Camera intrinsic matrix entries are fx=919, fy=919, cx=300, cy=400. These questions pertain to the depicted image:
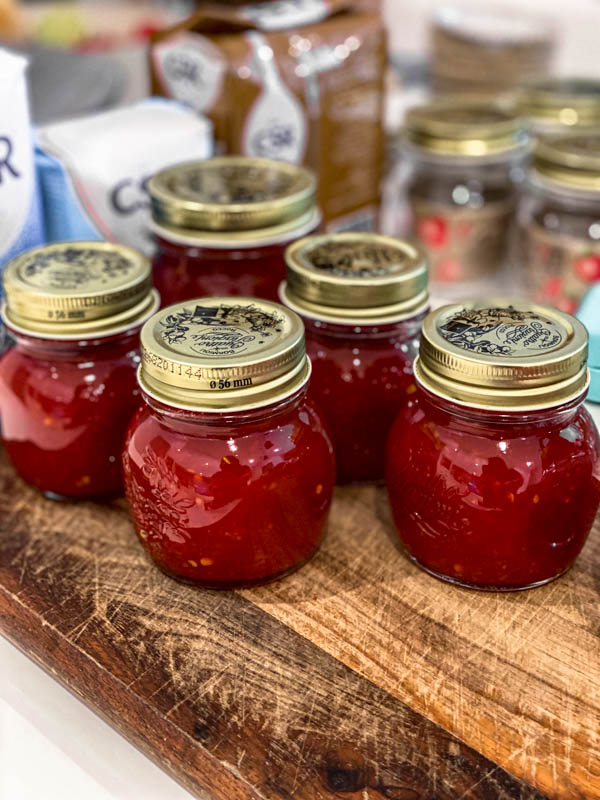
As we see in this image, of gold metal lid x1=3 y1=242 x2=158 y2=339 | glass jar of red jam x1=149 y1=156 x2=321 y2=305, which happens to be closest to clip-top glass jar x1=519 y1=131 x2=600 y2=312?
glass jar of red jam x1=149 y1=156 x2=321 y2=305

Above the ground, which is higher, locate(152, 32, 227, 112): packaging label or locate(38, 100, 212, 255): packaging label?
locate(152, 32, 227, 112): packaging label

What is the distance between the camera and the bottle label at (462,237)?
134cm

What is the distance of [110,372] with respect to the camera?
0.86m

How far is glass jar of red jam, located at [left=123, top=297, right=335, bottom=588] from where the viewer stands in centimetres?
71

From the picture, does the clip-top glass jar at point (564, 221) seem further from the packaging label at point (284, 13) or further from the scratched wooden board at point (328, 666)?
the scratched wooden board at point (328, 666)

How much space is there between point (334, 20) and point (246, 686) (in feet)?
3.03

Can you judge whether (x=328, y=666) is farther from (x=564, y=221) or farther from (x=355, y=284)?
(x=564, y=221)

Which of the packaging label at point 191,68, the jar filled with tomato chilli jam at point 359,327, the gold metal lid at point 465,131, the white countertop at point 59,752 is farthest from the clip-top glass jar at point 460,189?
the white countertop at point 59,752

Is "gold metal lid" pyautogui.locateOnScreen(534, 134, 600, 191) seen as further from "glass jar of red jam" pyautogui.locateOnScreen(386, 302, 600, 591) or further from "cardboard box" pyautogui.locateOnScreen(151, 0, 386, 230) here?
"glass jar of red jam" pyautogui.locateOnScreen(386, 302, 600, 591)

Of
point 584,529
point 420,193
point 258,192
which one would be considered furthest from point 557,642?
point 420,193

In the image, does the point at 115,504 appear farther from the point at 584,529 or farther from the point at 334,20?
the point at 334,20

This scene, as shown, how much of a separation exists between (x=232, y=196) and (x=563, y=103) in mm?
702

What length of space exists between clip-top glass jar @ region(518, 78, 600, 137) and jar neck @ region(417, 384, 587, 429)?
78cm

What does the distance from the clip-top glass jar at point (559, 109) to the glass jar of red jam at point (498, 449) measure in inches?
28.8
